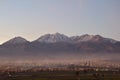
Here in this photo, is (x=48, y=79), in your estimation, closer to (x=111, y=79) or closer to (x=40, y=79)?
(x=40, y=79)

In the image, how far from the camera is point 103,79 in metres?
127

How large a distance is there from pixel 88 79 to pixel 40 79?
17.9 m

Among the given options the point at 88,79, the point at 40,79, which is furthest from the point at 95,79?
the point at 40,79

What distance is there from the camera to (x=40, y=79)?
5034 inches

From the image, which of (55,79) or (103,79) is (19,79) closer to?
(55,79)

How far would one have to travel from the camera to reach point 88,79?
416ft

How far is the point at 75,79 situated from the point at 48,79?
1015cm

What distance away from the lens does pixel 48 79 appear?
128 metres

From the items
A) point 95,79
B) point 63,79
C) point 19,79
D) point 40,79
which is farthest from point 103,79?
point 19,79

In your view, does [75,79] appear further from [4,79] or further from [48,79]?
[4,79]

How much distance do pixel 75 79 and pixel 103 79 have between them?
10461 millimetres

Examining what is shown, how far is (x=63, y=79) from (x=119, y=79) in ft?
68.2

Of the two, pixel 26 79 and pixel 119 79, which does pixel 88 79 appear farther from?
pixel 26 79

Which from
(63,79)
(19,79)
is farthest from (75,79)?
(19,79)
